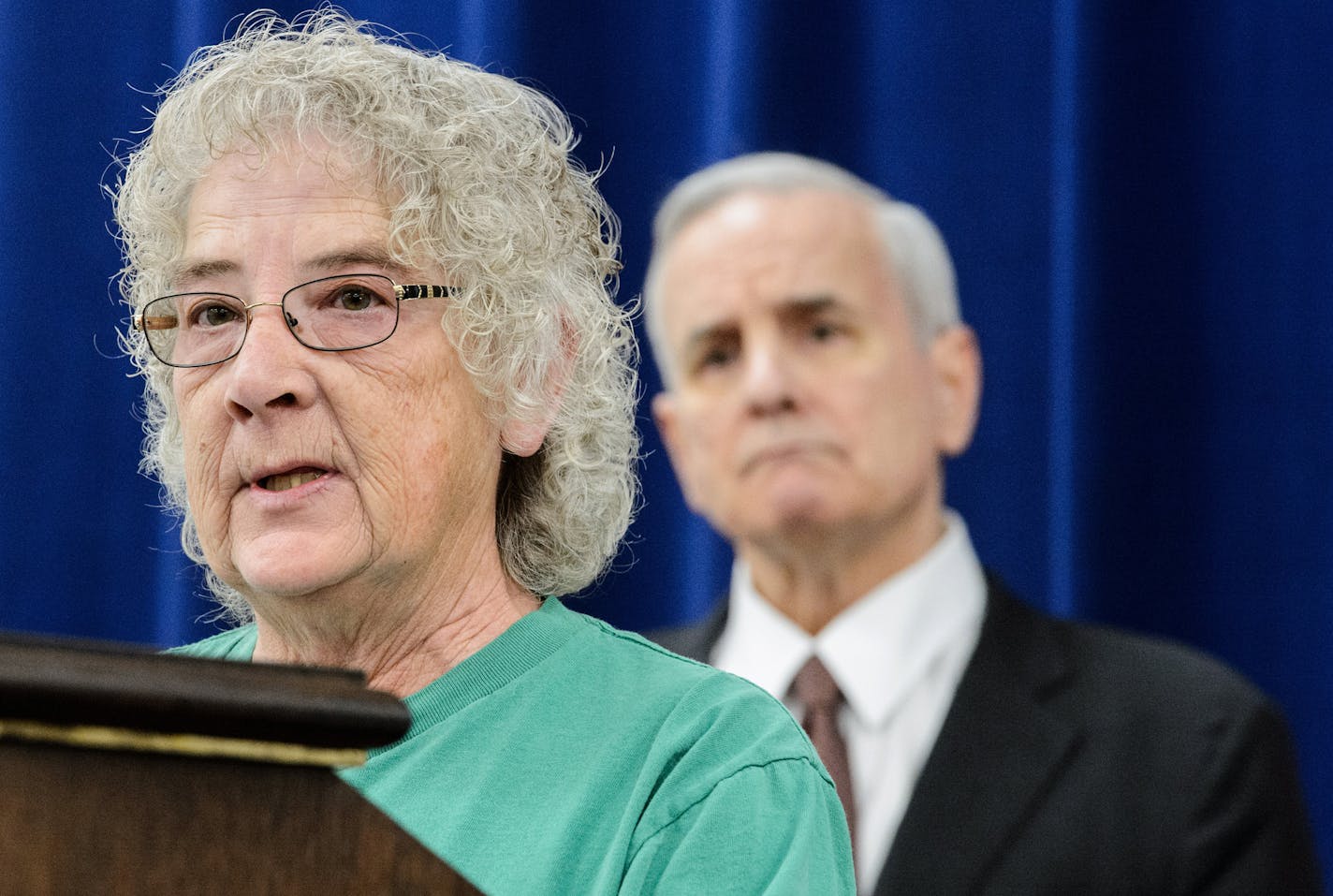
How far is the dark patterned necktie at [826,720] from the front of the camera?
1.54m

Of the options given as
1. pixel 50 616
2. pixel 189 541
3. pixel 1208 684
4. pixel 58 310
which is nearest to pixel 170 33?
pixel 58 310

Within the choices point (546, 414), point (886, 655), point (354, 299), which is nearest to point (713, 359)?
point (886, 655)

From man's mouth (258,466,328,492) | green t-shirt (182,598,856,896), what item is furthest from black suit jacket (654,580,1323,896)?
man's mouth (258,466,328,492)

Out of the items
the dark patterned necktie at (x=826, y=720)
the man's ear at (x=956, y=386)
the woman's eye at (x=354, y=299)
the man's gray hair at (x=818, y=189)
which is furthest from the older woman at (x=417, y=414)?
the man's ear at (x=956, y=386)

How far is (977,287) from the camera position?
190 centimetres

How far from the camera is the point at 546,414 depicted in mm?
1075

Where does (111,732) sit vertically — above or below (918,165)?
below

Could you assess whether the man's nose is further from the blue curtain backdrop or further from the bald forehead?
the blue curtain backdrop

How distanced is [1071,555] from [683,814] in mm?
1181

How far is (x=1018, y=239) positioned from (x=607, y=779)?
1214 mm

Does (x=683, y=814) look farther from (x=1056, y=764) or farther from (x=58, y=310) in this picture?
(x=58, y=310)

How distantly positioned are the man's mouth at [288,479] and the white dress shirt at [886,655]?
699 mm

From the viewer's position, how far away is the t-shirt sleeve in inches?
30.2

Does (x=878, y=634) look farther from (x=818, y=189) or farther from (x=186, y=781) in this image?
(x=186, y=781)
